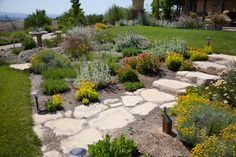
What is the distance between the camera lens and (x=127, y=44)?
29.4 ft

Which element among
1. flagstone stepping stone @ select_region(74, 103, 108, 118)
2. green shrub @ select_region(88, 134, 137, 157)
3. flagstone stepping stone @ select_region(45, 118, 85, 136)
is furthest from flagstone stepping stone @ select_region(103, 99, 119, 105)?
green shrub @ select_region(88, 134, 137, 157)

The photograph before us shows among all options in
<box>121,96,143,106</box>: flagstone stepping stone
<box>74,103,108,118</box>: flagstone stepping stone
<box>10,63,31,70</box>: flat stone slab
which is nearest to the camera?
<box>74,103,108,118</box>: flagstone stepping stone

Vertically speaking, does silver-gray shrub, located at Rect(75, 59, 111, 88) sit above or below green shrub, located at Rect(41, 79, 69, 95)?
above

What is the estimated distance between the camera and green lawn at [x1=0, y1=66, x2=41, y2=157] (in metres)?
3.40

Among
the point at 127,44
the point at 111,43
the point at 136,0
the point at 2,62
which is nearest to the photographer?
the point at 2,62

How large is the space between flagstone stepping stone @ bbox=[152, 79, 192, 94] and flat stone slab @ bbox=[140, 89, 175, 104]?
17 centimetres

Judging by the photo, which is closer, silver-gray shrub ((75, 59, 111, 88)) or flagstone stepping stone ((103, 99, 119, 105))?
flagstone stepping stone ((103, 99, 119, 105))

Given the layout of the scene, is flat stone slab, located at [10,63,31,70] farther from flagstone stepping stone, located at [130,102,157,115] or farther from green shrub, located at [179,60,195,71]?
green shrub, located at [179,60,195,71]

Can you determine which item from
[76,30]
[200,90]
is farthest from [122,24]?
[200,90]

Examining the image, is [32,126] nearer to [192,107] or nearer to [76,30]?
[192,107]

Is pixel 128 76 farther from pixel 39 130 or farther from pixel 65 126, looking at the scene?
pixel 39 130

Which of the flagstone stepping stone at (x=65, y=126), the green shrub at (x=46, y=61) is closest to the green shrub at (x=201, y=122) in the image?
the flagstone stepping stone at (x=65, y=126)

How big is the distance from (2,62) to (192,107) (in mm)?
7059

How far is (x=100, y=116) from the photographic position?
4.46 m
